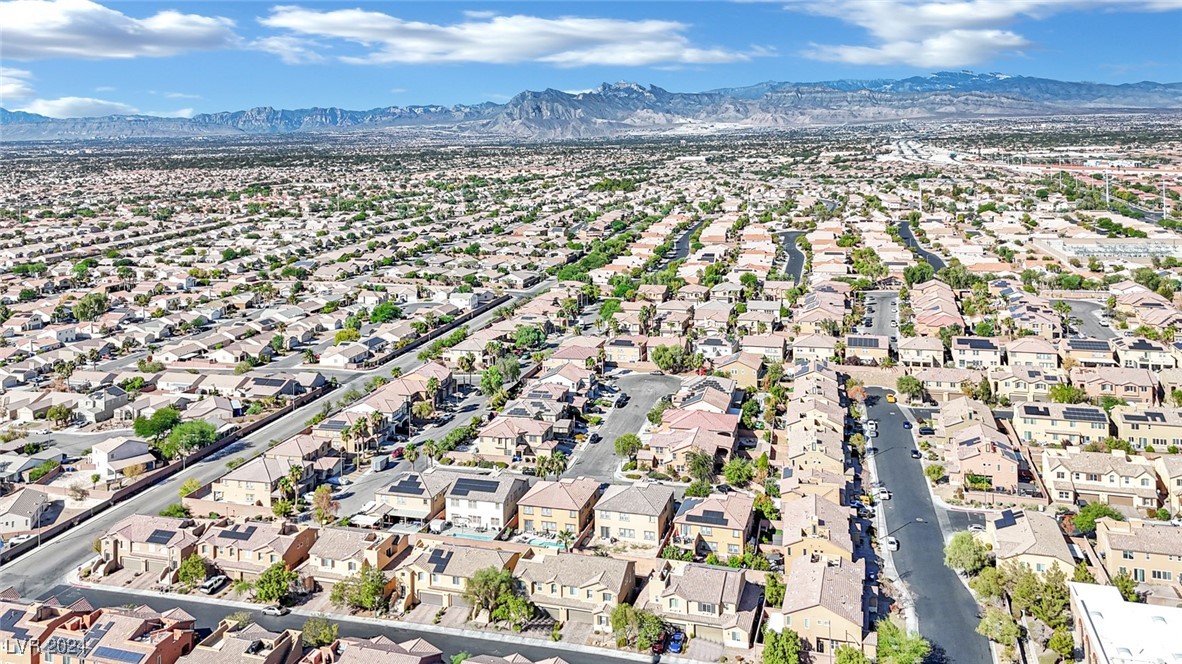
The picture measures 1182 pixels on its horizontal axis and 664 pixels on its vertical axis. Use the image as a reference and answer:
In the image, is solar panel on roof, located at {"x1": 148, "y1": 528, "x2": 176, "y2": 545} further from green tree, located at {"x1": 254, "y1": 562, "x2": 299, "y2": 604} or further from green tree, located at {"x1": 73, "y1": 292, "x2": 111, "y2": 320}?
green tree, located at {"x1": 73, "y1": 292, "x2": 111, "y2": 320}

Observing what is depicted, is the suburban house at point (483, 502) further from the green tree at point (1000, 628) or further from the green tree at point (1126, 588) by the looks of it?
the green tree at point (1126, 588)

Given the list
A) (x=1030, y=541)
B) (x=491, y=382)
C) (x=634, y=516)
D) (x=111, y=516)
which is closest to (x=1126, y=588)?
(x=1030, y=541)

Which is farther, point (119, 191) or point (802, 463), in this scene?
point (119, 191)

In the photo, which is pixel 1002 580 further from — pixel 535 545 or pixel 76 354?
pixel 76 354

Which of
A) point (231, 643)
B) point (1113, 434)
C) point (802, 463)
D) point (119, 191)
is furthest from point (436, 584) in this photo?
point (119, 191)

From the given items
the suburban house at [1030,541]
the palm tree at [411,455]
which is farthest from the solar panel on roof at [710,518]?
the palm tree at [411,455]

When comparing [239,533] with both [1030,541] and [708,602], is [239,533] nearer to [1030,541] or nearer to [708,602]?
[708,602]
